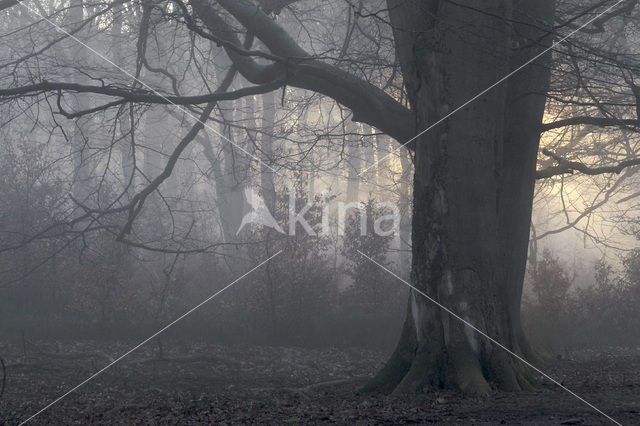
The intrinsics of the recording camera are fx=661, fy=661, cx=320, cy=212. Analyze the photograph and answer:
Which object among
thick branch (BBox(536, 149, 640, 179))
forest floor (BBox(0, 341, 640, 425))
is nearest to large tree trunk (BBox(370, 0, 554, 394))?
forest floor (BBox(0, 341, 640, 425))

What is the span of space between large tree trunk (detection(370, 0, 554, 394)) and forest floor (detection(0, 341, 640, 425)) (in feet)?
1.34

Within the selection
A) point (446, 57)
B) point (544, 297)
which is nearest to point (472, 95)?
point (446, 57)

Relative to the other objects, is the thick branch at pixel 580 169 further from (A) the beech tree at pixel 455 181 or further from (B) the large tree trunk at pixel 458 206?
(B) the large tree trunk at pixel 458 206

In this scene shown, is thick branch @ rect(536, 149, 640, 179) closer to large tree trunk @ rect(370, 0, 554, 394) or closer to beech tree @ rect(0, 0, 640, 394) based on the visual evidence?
beech tree @ rect(0, 0, 640, 394)

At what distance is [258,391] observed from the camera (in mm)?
9164

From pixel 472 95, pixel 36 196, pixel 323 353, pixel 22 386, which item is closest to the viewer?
pixel 472 95

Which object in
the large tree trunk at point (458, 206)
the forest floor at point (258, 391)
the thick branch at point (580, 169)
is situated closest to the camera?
the forest floor at point (258, 391)

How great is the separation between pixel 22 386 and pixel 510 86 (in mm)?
8342

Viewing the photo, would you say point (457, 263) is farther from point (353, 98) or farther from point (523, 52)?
point (523, 52)

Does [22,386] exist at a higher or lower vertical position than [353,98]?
lower

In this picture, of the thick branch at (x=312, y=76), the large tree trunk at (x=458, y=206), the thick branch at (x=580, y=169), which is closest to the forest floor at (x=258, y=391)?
the large tree trunk at (x=458, y=206)

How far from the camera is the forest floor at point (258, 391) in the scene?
5.53 metres

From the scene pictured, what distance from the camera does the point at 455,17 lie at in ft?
23.0

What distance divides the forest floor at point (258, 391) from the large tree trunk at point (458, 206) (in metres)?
0.41
